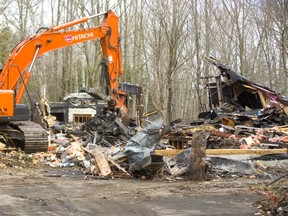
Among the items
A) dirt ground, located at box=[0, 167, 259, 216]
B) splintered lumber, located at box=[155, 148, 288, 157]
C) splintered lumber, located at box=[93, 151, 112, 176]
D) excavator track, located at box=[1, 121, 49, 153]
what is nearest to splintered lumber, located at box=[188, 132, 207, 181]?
dirt ground, located at box=[0, 167, 259, 216]

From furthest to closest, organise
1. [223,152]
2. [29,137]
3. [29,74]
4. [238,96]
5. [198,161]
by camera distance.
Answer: [238,96], [29,74], [29,137], [223,152], [198,161]

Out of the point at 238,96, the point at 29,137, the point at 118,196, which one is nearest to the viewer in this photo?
the point at 118,196

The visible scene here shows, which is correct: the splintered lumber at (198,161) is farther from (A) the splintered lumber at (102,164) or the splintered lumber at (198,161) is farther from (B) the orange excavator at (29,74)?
(B) the orange excavator at (29,74)

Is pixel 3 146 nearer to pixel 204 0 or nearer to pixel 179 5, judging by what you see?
pixel 179 5

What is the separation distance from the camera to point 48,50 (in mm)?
13227

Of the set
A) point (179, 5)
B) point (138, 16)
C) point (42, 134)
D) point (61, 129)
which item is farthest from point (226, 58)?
point (42, 134)

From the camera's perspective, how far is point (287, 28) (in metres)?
21.4

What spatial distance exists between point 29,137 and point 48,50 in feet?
10.0

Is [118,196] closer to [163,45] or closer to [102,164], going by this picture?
[102,164]

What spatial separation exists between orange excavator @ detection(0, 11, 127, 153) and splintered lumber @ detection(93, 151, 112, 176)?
260 centimetres

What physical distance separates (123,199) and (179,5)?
21.6 meters

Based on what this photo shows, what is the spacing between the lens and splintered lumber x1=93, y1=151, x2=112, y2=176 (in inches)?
357

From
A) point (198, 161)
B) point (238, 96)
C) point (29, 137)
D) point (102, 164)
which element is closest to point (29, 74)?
point (29, 137)

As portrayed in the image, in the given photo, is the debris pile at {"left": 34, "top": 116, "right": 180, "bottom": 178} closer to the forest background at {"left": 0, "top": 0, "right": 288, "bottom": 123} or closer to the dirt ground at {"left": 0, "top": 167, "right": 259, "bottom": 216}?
the dirt ground at {"left": 0, "top": 167, "right": 259, "bottom": 216}
